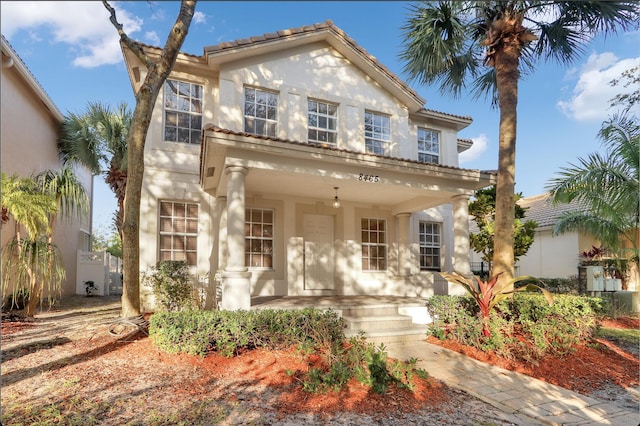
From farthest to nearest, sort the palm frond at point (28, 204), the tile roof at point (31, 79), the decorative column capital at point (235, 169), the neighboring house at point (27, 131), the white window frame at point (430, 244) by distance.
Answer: the white window frame at point (430, 244) < the neighboring house at point (27, 131) < the tile roof at point (31, 79) < the palm frond at point (28, 204) < the decorative column capital at point (235, 169)

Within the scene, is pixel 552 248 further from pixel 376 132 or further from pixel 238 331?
pixel 238 331

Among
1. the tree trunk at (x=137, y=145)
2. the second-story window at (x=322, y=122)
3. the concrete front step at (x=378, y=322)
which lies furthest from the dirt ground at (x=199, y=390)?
the second-story window at (x=322, y=122)

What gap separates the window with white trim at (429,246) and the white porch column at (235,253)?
715 centimetres

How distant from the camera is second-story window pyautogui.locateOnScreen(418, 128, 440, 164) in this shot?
12.7 meters

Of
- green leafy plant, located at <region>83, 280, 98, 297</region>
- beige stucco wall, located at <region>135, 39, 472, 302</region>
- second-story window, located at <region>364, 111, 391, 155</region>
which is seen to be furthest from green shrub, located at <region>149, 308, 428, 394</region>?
green leafy plant, located at <region>83, 280, 98, 297</region>

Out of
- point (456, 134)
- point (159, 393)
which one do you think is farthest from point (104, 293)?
point (456, 134)

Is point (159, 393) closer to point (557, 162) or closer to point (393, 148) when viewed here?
point (393, 148)

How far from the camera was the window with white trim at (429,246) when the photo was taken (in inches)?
492

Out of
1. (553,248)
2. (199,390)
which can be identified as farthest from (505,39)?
(553,248)

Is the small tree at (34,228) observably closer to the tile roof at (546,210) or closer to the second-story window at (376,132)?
the second-story window at (376,132)

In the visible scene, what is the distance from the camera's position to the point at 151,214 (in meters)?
9.22

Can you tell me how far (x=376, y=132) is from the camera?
1160 centimetres

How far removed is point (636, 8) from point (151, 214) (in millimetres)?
11561

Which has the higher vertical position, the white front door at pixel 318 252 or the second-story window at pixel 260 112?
the second-story window at pixel 260 112
